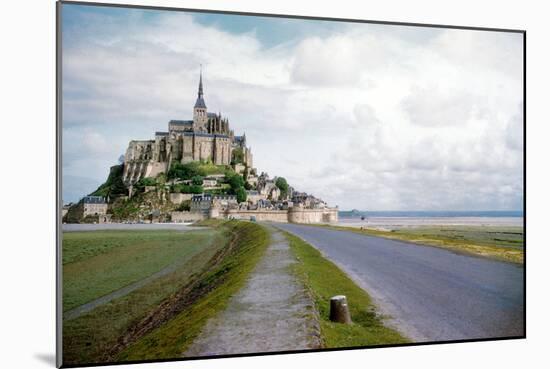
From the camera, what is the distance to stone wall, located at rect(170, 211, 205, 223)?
27.3 ft

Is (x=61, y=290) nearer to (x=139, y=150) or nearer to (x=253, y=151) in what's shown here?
(x=139, y=150)

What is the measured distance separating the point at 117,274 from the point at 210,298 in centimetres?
129

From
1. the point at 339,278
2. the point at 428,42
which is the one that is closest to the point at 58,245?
the point at 339,278

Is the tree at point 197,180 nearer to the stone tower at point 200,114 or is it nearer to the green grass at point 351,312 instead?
the stone tower at point 200,114

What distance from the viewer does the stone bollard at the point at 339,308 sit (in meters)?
7.50

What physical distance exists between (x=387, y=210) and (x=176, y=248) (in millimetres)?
3289

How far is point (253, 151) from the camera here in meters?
8.49

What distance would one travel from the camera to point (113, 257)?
7996mm

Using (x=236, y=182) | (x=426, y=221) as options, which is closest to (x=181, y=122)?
(x=236, y=182)

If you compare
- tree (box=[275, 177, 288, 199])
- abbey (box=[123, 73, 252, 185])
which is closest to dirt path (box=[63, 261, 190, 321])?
abbey (box=[123, 73, 252, 185])

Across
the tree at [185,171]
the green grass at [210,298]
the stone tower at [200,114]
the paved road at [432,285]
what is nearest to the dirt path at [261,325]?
the green grass at [210,298]

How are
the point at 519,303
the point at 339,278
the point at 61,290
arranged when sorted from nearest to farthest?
1. the point at 61,290
2. the point at 339,278
3. the point at 519,303

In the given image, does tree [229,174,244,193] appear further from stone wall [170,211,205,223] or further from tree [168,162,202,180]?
stone wall [170,211,205,223]

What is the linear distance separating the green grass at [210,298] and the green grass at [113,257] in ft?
1.68
